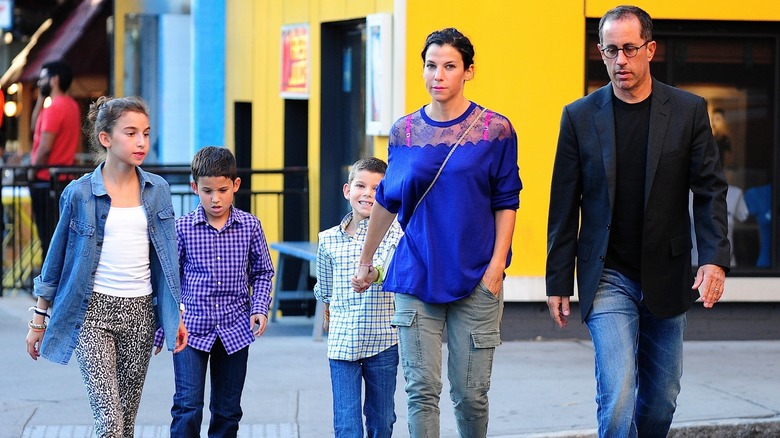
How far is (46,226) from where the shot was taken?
12906 millimetres

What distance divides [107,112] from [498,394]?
141 inches

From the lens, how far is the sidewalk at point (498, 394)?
24.1 ft

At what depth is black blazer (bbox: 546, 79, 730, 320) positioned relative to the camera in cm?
552

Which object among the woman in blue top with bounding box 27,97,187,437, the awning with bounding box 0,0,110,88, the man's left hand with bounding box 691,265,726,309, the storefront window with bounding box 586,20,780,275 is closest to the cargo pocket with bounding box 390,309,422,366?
the woman in blue top with bounding box 27,97,187,437

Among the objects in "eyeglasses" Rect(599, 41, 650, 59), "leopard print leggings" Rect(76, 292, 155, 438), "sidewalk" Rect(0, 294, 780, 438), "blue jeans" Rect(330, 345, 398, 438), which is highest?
"eyeglasses" Rect(599, 41, 650, 59)

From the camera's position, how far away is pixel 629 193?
5562mm

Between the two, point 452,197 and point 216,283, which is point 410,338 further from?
point 216,283

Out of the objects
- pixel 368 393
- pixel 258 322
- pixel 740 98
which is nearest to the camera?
pixel 258 322

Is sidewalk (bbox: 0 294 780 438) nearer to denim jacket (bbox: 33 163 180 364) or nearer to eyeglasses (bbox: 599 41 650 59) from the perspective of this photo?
denim jacket (bbox: 33 163 180 364)

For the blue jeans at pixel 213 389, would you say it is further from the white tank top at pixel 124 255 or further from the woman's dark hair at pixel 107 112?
the woman's dark hair at pixel 107 112

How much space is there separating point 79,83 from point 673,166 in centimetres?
1897

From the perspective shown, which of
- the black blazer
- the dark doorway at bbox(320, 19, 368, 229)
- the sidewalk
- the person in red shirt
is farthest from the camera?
the person in red shirt

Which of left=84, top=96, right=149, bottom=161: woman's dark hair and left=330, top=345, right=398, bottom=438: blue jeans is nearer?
left=84, top=96, right=149, bottom=161: woman's dark hair

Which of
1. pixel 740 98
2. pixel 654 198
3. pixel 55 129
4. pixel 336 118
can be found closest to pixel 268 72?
pixel 336 118
